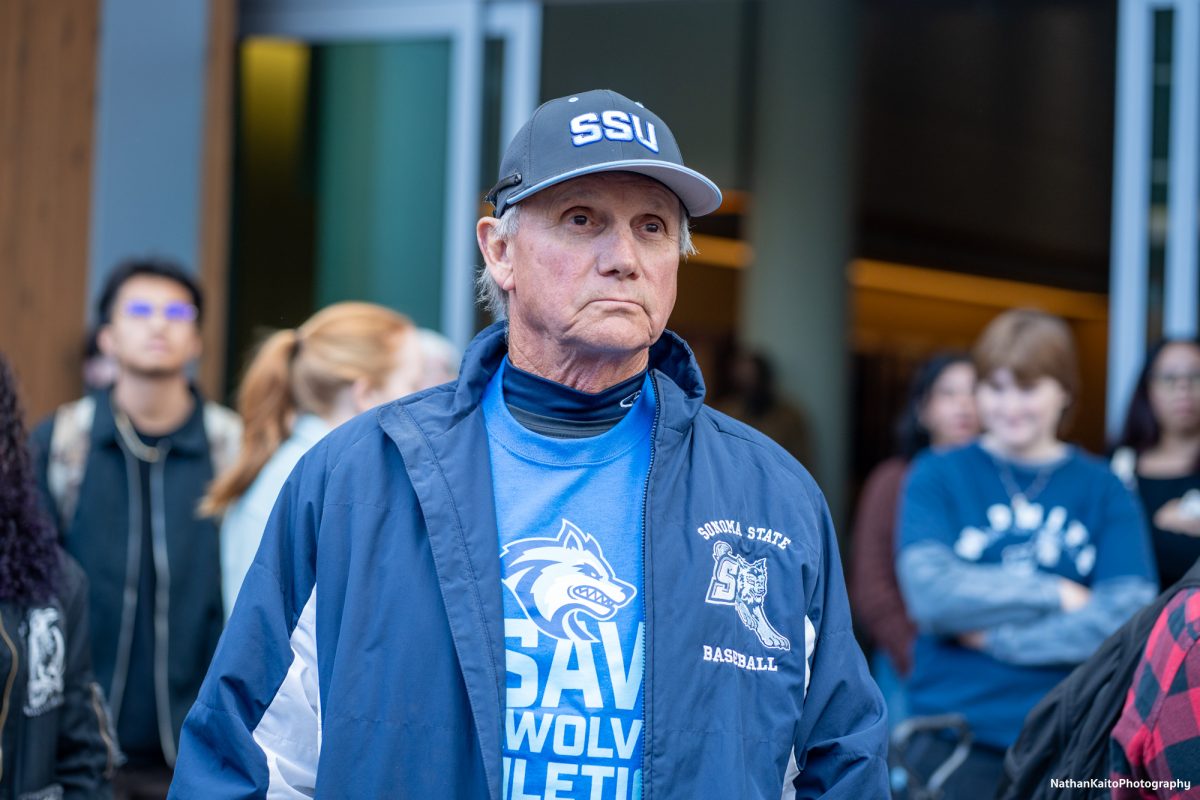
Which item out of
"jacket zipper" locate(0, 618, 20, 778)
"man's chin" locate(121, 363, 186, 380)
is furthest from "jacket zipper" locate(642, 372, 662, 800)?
"man's chin" locate(121, 363, 186, 380)

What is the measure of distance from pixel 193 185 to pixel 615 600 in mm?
5632

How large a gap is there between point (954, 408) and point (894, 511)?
1.98 ft

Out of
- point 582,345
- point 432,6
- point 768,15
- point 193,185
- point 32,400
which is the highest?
point 768,15

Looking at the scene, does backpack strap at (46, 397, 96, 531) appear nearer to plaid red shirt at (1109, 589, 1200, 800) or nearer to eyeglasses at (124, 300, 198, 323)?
eyeglasses at (124, 300, 198, 323)

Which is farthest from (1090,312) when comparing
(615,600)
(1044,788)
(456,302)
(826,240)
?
(615,600)

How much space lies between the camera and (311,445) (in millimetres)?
3562

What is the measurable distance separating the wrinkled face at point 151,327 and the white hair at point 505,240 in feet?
8.29

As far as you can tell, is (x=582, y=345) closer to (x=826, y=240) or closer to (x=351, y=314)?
(x=351, y=314)

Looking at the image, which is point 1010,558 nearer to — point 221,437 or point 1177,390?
point 1177,390

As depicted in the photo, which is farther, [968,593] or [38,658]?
[968,593]

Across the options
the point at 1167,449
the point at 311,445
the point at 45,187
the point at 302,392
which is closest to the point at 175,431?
the point at 302,392

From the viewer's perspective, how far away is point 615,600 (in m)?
2.15

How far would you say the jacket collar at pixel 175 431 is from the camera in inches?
184

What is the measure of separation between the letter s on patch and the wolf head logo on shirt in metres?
0.58
